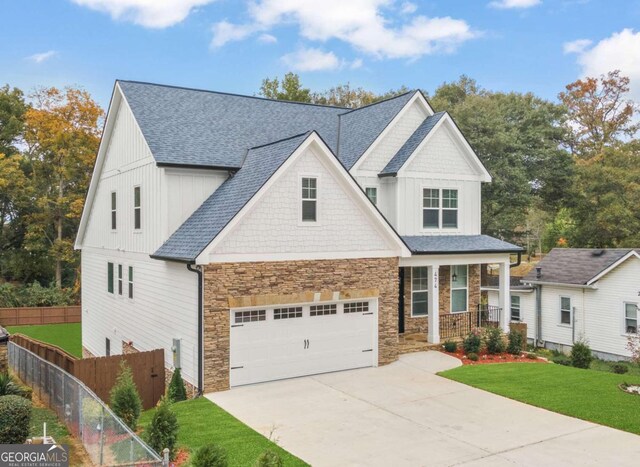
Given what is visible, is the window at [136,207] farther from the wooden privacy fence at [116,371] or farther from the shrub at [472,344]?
the shrub at [472,344]

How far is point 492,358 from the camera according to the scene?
18.7 m

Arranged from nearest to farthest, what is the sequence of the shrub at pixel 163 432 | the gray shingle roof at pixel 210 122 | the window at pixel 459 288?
1. the shrub at pixel 163 432
2. the gray shingle roof at pixel 210 122
3. the window at pixel 459 288

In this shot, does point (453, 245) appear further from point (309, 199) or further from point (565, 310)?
point (565, 310)

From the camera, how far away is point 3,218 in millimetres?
44250

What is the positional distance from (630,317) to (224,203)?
19364mm

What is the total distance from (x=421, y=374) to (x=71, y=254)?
3222 centimetres

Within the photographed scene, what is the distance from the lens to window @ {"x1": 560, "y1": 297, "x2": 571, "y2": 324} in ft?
90.9

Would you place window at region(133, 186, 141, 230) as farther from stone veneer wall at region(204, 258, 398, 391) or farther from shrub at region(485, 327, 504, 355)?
shrub at region(485, 327, 504, 355)

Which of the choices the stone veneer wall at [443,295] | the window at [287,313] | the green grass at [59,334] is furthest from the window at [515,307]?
the green grass at [59,334]

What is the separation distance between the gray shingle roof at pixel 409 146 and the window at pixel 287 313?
682 cm

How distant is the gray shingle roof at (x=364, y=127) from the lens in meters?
20.7

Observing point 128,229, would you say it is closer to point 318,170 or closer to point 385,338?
point 318,170

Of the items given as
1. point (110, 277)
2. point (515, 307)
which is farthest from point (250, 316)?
point (515, 307)

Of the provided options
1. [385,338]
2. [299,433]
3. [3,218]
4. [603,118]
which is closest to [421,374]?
[385,338]
